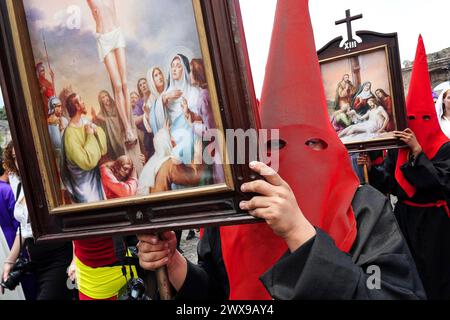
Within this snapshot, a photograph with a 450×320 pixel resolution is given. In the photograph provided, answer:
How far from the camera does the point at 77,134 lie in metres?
1.13

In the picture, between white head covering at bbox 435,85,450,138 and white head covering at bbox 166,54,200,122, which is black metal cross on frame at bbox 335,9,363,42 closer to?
white head covering at bbox 435,85,450,138

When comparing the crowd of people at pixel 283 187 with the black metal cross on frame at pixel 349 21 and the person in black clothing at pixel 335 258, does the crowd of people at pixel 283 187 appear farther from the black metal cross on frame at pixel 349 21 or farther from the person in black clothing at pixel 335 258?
the black metal cross on frame at pixel 349 21

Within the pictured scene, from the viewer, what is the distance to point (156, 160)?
1.05 m

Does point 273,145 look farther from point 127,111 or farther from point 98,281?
point 98,281

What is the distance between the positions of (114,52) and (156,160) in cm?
34

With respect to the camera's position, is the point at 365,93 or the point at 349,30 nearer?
the point at 365,93

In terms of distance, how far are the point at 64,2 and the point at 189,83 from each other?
0.47m

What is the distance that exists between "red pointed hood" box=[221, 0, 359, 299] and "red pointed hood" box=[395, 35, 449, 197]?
2.37 metres

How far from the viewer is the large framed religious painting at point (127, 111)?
93 cm

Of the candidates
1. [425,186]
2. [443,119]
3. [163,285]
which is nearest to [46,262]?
[163,285]

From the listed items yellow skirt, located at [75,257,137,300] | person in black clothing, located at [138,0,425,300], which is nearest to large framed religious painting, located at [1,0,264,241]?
person in black clothing, located at [138,0,425,300]

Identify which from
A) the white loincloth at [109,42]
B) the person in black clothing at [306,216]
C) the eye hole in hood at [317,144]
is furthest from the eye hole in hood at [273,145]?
the white loincloth at [109,42]
